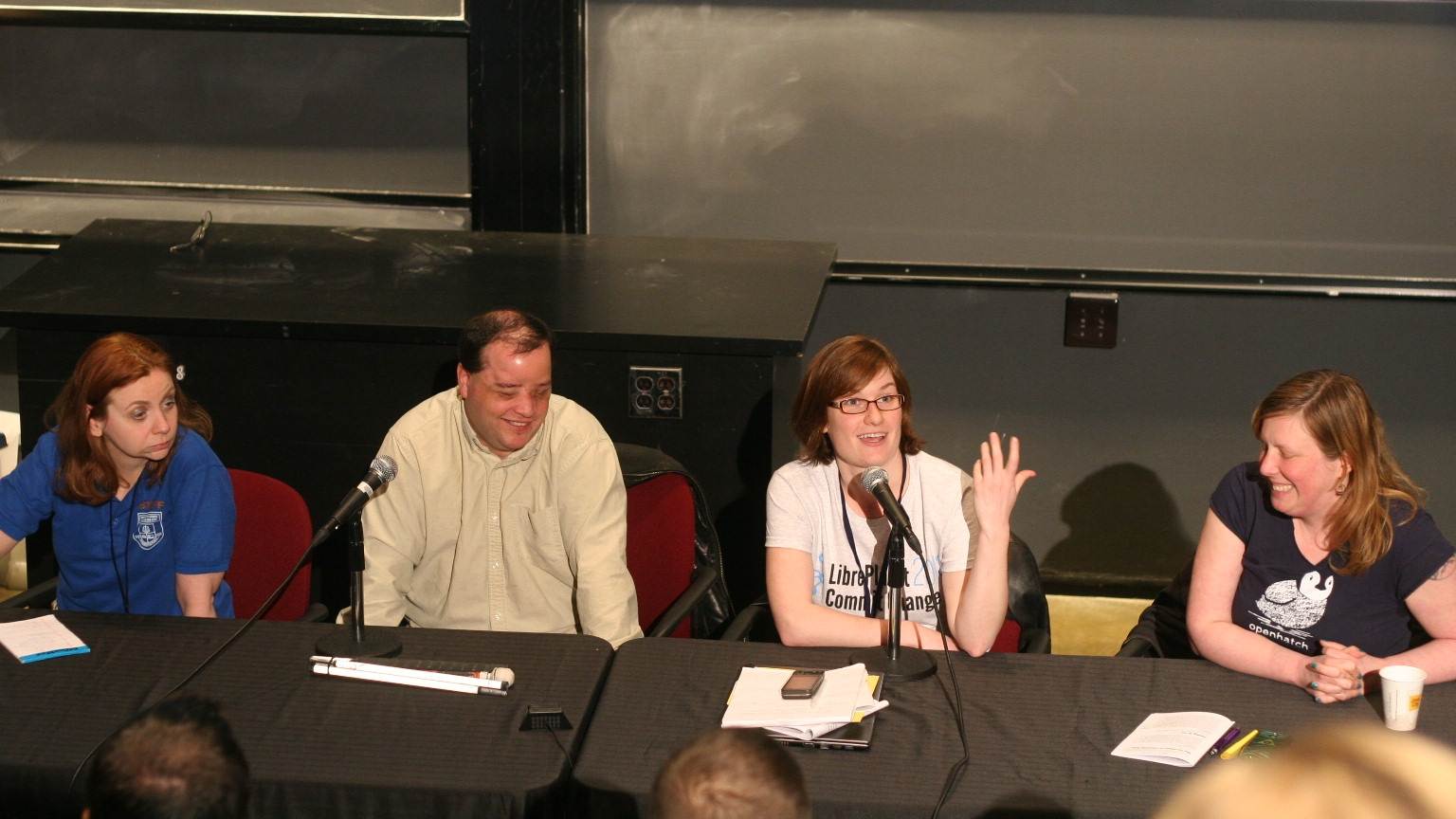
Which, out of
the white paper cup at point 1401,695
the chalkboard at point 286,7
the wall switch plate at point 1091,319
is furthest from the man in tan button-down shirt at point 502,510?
the wall switch plate at point 1091,319

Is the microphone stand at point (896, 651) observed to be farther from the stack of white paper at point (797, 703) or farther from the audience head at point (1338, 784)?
the audience head at point (1338, 784)

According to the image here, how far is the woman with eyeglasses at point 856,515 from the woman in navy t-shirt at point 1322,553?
0.46 metres

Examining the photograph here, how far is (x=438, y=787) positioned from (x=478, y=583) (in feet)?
3.50

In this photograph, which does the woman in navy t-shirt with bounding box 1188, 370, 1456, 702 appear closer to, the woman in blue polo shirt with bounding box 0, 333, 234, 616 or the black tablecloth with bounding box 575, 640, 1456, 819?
the black tablecloth with bounding box 575, 640, 1456, 819

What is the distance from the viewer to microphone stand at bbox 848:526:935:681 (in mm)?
2576

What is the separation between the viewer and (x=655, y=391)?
3.79 metres

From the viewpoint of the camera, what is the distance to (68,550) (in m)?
3.18

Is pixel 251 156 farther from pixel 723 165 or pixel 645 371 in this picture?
pixel 645 371

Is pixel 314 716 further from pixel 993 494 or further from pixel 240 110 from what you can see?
pixel 240 110

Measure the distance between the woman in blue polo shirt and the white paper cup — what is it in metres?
2.25

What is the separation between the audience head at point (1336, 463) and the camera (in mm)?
2783

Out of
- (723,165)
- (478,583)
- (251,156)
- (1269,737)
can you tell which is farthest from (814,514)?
(251,156)

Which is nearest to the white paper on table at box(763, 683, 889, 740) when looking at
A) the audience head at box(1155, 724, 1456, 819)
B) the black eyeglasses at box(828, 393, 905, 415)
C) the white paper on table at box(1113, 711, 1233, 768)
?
the white paper on table at box(1113, 711, 1233, 768)

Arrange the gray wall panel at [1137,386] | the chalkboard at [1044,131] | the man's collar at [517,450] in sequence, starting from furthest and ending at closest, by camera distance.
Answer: the gray wall panel at [1137,386]
the chalkboard at [1044,131]
the man's collar at [517,450]
